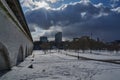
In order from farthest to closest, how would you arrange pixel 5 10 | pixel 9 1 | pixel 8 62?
pixel 8 62 < pixel 9 1 < pixel 5 10

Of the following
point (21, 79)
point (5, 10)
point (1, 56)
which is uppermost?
point (5, 10)

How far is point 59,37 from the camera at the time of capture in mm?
177625

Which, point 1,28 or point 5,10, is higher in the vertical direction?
point 5,10

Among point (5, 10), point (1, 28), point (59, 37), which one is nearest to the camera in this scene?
point (1, 28)

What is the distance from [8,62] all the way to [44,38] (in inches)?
5625

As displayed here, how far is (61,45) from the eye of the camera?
150 m

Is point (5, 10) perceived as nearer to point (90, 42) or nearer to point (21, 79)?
point (21, 79)

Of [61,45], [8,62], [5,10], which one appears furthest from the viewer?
[61,45]

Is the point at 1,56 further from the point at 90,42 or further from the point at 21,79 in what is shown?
the point at 90,42

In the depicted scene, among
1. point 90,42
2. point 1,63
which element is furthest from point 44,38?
point 1,63

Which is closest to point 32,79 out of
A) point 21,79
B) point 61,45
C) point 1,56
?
point 21,79

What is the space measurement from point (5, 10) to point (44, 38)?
479 ft

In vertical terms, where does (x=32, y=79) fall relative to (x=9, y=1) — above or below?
below

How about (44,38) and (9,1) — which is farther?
(44,38)
